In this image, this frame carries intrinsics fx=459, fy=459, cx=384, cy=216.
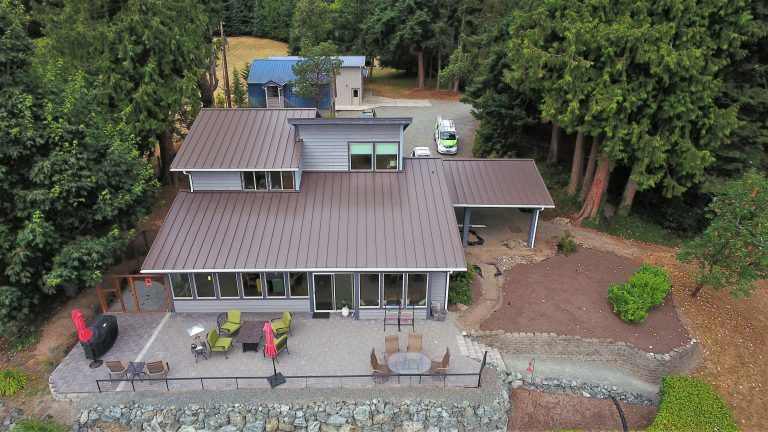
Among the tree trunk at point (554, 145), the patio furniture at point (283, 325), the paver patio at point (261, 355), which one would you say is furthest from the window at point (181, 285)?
the tree trunk at point (554, 145)

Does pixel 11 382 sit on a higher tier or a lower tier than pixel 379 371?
lower

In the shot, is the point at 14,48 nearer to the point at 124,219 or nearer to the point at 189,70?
the point at 124,219

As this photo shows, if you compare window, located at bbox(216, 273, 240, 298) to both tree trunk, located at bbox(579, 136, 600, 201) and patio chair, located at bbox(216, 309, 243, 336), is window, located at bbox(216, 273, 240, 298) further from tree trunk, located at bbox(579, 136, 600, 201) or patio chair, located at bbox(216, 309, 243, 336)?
tree trunk, located at bbox(579, 136, 600, 201)

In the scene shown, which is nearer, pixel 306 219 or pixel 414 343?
pixel 414 343

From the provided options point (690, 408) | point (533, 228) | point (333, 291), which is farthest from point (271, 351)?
point (533, 228)

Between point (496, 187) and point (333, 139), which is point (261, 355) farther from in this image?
point (496, 187)

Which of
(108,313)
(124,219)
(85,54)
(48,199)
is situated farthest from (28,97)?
(85,54)
